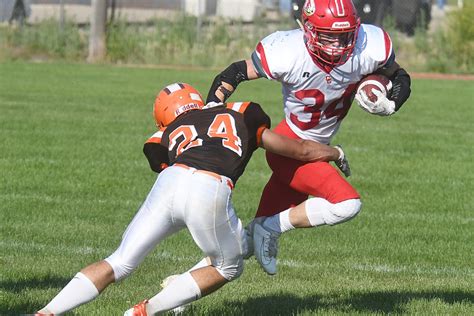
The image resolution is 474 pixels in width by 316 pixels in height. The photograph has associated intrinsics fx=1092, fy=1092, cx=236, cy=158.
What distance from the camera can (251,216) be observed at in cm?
941

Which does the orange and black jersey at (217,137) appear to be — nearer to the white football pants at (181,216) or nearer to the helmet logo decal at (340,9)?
the white football pants at (181,216)

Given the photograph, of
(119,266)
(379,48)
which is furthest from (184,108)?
(379,48)

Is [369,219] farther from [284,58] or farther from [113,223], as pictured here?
[284,58]

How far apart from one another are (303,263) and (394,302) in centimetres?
132

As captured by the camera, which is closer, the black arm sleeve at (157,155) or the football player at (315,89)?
the black arm sleeve at (157,155)

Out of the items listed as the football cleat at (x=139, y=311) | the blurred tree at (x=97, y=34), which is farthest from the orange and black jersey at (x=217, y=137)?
the blurred tree at (x=97, y=34)

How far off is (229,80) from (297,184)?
71 cm

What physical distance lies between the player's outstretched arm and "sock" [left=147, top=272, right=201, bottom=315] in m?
1.19

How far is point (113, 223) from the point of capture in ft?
29.0

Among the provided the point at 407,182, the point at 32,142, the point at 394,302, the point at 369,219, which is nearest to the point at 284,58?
the point at 394,302

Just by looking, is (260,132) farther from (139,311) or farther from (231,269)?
(139,311)

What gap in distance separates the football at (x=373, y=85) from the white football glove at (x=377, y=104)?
2cm

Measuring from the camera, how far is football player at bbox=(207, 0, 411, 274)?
604cm

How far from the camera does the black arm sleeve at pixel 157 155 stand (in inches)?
222
